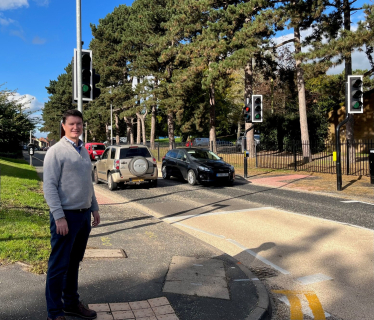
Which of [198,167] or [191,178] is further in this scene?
[191,178]

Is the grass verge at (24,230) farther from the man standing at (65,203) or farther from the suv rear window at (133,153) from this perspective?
the suv rear window at (133,153)

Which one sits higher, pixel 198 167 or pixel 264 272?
pixel 198 167

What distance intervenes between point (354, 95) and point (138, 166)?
25.4 feet

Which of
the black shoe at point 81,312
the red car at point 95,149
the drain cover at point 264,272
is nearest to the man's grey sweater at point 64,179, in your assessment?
the black shoe at point 81,312

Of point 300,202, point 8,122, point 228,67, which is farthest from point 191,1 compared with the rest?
point 300,202

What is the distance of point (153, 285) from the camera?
4375 mm

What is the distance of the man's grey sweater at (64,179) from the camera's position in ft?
10.6

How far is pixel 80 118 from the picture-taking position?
3.58 metres

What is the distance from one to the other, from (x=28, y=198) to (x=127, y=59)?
1513 inches

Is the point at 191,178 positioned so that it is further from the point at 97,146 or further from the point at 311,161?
the point at 97,146

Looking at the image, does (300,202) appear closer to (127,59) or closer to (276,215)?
(276,215)

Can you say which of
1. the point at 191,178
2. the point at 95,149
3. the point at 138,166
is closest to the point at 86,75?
the point at 138,166

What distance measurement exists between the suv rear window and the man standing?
10.6 m

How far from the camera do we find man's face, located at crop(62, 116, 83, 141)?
3.44m
